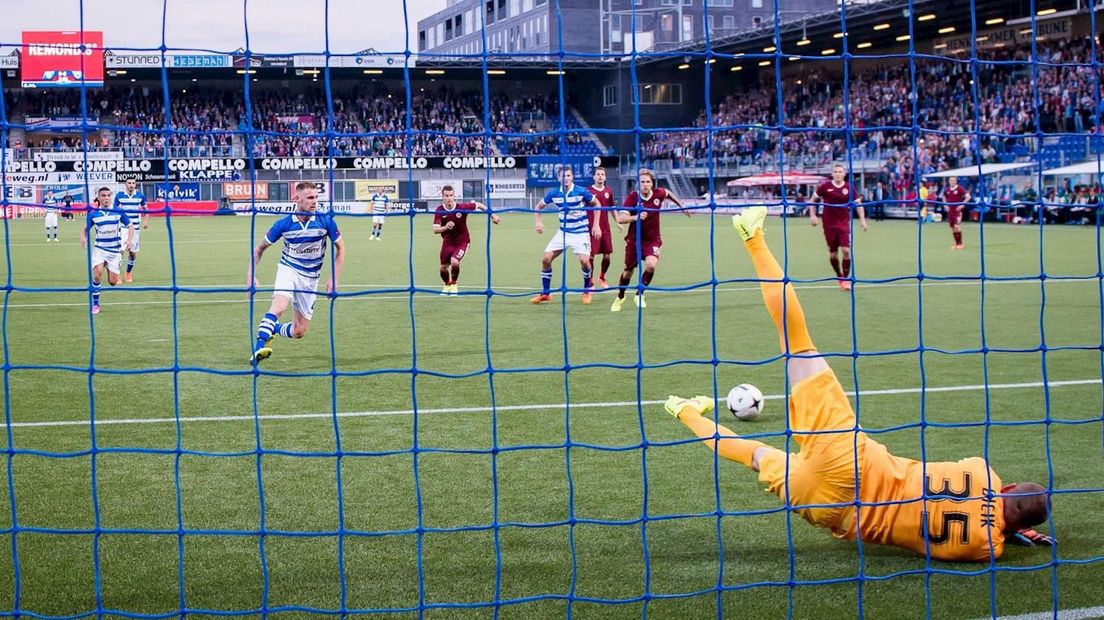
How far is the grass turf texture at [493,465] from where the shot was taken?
4.96 metres

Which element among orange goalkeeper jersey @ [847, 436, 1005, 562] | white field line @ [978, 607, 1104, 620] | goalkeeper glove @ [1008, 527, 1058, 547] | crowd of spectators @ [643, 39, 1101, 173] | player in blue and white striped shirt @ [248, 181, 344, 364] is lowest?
white field line @ [978, 607, 1104, 620]

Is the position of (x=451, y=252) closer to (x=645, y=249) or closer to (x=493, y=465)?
(x=645, y=249)

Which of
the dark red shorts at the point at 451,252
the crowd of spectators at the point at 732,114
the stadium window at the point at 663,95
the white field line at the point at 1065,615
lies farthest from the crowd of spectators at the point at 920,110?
the white field line at the point at 1065,615

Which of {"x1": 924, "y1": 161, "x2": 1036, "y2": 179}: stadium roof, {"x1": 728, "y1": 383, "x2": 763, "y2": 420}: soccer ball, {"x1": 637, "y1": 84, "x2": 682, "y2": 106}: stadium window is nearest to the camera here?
{"x1": 728, "y1": 383, "x2": 763, "y2": 420}: soccer ball

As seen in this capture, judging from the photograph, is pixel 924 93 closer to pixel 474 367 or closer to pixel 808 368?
pixel 474 367

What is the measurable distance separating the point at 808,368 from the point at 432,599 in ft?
6.46

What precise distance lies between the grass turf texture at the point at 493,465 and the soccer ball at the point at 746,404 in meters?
0.15

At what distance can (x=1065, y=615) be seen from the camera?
4.71 m

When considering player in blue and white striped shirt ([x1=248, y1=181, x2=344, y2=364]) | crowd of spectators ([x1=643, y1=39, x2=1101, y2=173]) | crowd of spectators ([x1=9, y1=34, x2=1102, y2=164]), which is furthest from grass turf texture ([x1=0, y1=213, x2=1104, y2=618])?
crowd of spectators ([x1=643, y1=39, x2=1101, y2=173])

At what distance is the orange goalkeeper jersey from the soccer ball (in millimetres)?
2969

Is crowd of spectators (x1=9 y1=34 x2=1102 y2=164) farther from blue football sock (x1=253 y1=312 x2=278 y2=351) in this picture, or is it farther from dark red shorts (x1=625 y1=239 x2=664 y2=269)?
blue football sock (x1=253 y1=312 x2=278 y2=351)

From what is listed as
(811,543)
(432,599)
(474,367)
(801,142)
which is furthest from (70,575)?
(801,142)

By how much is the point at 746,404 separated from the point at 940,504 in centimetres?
312

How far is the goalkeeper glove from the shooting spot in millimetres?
5488
